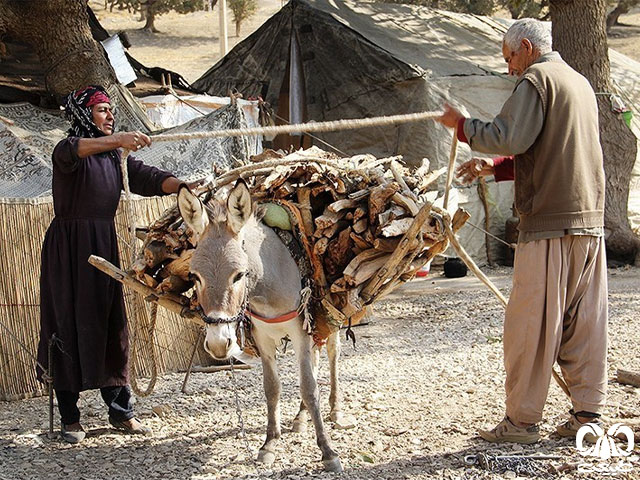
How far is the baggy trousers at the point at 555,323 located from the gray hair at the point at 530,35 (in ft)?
3.33

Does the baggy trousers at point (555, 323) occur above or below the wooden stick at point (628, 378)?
above

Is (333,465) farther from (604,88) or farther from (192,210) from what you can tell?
(604,88)

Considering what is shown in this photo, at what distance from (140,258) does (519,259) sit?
2.04 meters

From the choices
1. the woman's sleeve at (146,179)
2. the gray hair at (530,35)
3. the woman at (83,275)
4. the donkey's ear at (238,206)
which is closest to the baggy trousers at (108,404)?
the woman at (83,275)

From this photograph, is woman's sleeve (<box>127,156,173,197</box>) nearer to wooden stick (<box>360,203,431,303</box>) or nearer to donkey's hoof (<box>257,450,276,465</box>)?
wooden stick (<box>360,203,431,303</box>)

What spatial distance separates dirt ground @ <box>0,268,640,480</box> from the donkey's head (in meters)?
0.99

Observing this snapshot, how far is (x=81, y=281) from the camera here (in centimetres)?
441

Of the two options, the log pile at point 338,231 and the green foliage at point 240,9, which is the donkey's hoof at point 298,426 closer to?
the log pile at point 338,231

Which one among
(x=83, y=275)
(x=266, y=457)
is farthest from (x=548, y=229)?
(x=83, y=275)

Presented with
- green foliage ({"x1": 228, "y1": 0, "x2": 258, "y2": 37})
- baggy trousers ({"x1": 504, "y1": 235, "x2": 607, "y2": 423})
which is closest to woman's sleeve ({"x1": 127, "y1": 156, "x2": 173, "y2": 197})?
baggy trousers ({"x1": 504, "y1": 235, "x2": 607, "y2": 423})

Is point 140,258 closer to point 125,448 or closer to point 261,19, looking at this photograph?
point 125,448

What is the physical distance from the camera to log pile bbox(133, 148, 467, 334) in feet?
13.0

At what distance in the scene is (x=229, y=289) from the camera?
3.45 meters

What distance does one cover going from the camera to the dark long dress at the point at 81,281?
4.40 m
